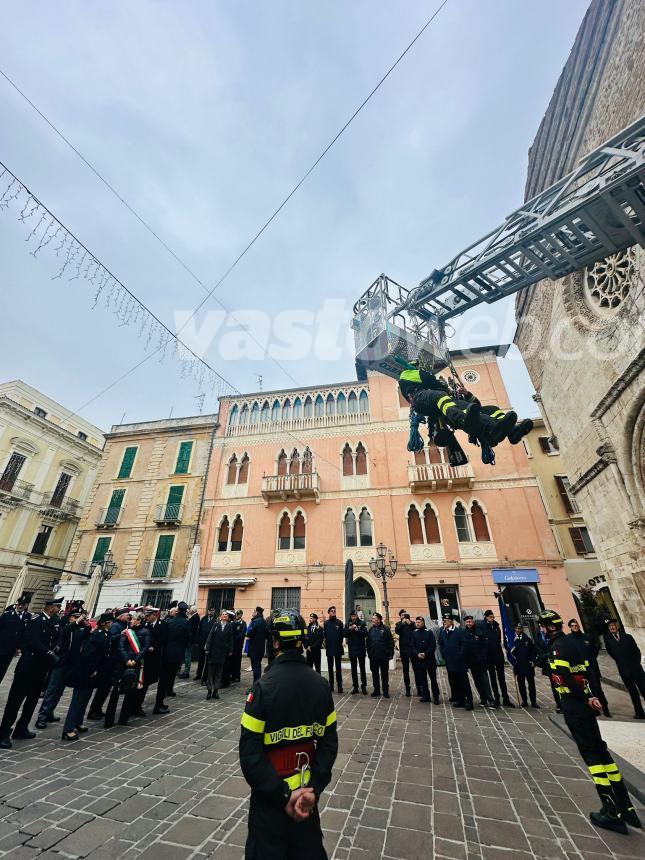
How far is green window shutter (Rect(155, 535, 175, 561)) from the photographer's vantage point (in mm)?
19094

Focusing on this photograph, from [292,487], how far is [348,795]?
48.8ft

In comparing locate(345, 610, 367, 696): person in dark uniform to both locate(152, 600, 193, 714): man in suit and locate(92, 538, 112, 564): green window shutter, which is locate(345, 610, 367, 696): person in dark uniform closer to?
locate(152, 600, 193, 714): man in suit

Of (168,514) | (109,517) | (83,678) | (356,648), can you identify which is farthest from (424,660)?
(109,517)

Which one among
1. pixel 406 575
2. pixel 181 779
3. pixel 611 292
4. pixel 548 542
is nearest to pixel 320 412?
pixel 406 575

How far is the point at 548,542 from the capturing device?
1567 centimetres

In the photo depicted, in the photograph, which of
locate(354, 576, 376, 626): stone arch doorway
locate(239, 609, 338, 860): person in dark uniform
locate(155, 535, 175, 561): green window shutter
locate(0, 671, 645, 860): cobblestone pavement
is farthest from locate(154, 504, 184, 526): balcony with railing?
locate(239, 609, 338, 860): person in dark uniform

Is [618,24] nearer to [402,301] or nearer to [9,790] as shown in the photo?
[402,301]

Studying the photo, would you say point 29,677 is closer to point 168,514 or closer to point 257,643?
point 257,643

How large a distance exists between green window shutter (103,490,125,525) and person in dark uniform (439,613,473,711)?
19299 millimetres

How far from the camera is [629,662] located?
682 cm

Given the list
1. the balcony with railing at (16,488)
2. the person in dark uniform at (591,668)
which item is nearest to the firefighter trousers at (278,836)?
the person in dark uniform at (591,668)

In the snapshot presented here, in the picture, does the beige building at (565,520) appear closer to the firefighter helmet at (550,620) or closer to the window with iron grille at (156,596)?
the firefighter helmet at (550,620)

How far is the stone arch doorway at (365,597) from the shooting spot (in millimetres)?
16345

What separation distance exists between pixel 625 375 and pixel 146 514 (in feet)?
71.1
